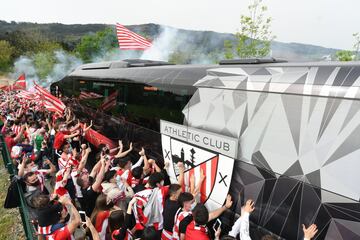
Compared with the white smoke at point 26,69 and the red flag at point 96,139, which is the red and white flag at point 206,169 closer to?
the red flag at point 96,139

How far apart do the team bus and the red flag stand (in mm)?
3015

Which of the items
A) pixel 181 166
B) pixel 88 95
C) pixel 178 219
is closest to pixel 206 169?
pixel 181 166

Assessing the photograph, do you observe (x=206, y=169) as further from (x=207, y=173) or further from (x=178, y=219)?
(x=178, y=219)

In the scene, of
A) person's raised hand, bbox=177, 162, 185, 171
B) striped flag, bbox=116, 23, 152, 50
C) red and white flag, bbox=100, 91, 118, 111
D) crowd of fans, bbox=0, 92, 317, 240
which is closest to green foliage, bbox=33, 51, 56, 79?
striped flag, bbox=116, 23, 152, 50

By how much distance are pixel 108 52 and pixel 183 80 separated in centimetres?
4317

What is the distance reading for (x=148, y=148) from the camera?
534 centimetres

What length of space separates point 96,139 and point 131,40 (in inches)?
188

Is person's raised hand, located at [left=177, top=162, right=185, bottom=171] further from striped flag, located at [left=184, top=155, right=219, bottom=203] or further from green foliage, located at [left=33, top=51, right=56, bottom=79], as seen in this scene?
green foliage, located at [left=33, top=51, right=56, bottom=79]

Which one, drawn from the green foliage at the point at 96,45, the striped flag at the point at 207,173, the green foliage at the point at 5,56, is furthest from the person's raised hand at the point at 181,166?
the green foliage at the point at 5,56

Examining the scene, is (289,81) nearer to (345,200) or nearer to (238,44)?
(345,200)

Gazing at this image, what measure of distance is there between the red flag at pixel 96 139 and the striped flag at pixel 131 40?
405 centimetres

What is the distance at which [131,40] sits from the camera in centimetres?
1133

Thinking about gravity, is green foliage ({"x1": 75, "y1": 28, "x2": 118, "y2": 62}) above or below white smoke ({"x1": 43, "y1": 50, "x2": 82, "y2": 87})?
above

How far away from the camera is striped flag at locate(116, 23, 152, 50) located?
11.2 metres
